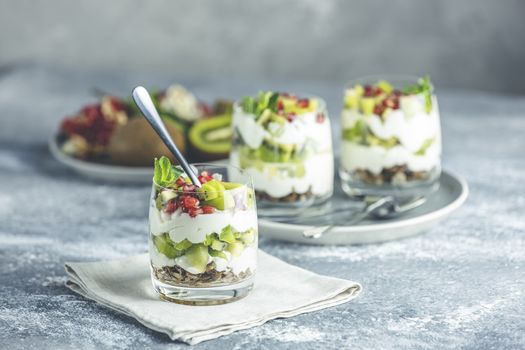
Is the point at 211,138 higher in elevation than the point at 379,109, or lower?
lower

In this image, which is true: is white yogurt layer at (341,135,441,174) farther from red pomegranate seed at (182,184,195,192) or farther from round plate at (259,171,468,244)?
red pomegranate seed at (182,184,195,192)

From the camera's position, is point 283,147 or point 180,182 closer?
point 180,182

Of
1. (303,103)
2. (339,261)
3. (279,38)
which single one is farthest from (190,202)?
(279,38)

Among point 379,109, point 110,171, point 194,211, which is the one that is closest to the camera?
point 194,211

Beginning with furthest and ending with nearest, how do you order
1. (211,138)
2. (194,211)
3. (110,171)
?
(211,138) → (110,171) → (194,211)

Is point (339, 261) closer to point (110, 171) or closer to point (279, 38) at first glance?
point (110, 171)

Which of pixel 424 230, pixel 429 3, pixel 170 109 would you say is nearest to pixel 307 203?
pixel 424 230

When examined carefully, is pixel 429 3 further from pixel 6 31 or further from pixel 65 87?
pixel 6 31
